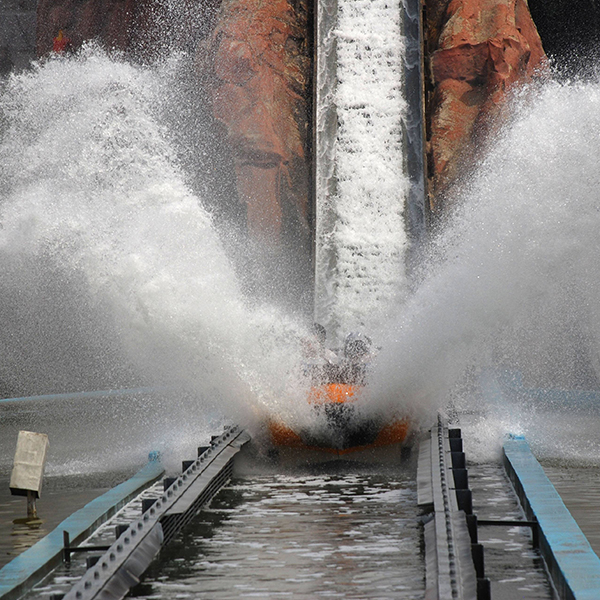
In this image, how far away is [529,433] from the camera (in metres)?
10.8

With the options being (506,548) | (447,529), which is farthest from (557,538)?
(447,529)

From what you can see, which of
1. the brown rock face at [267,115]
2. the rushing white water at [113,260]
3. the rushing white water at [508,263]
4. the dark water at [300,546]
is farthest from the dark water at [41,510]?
the brown rock face at [267,115]

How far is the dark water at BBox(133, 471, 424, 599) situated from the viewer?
477cm

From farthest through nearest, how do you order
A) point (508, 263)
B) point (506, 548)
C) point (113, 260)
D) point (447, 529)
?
point (113, 260)
point (508, 263)
point (506, 548)
point (447, 529)

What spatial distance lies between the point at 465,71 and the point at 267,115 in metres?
3.27

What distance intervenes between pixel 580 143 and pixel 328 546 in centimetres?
874

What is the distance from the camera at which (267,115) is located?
17031 mm

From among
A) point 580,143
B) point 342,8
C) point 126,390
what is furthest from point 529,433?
point 126,390

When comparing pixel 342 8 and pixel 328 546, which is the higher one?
pixel 342 8

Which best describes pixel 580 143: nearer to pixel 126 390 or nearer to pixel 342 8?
pixel 342 8

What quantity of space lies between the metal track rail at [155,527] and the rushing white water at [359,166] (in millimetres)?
7284

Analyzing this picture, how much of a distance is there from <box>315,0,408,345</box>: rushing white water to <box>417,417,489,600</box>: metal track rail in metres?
7.58

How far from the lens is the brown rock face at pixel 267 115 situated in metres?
17.1

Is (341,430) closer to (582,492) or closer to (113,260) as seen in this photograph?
(582,492)
